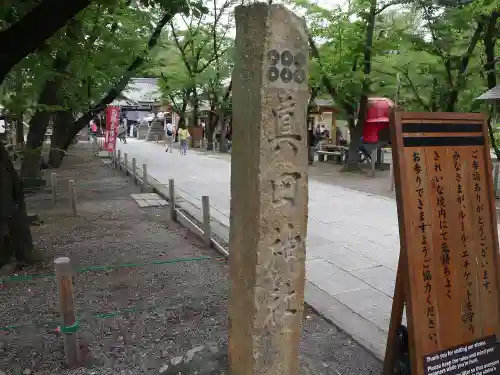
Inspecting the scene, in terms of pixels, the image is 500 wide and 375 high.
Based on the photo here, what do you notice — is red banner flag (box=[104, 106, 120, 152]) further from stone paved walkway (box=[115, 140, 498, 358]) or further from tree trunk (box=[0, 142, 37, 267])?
tree trunk (box=[0, 142, 37, 267])

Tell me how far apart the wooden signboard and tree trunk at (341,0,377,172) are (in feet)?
39.6

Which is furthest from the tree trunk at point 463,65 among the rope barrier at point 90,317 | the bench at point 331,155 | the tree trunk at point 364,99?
the rope barrier at point 90,317

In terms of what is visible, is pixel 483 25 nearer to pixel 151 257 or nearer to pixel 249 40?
pixel 151 257

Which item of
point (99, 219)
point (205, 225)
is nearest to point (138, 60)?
point (99, 219)

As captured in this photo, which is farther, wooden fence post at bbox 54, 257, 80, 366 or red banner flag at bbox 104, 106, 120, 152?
red banner flag at bbox 104, 106, 120, 152

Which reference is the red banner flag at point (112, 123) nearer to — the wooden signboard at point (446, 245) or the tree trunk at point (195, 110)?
the tree trunk at point (195, 110)

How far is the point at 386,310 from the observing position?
467 cm

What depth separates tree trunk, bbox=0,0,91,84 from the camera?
4.69m

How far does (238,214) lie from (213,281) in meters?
2.84

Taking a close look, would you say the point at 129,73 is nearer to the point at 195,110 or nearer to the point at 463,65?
the point at 463,65

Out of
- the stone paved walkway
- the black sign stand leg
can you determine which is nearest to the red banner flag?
the stone paved walkway

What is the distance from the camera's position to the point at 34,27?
482cm

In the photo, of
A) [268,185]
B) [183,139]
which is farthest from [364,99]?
[268,185]

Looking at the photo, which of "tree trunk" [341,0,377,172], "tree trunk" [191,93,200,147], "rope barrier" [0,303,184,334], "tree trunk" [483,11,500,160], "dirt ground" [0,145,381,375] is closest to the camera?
"dirt ground" [0,145,381,375]
